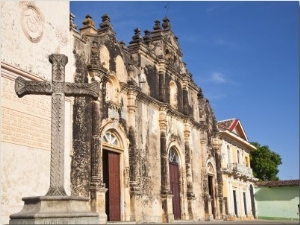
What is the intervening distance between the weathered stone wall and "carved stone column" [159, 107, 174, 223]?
615 cm

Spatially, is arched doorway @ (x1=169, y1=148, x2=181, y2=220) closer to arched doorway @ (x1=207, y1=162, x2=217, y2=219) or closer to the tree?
arched doorway @ (x1=207, y1=162, x2=217, y2=219)

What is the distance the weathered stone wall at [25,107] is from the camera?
1083 cm

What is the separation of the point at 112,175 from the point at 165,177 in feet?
11.2

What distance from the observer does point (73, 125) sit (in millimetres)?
13414

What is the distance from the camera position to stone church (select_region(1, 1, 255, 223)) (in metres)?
11.4

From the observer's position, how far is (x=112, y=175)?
1548cm

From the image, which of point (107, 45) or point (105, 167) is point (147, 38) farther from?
point (105, 167)

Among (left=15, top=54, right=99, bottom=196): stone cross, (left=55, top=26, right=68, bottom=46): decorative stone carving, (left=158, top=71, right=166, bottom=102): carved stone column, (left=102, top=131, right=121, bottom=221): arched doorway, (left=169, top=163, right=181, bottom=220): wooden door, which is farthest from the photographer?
(left=169, top=163, right=181, bottom=220): wooden door

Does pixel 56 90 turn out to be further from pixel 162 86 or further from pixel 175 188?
pixel 175 188

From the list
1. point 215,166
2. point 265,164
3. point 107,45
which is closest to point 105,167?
point 107,45

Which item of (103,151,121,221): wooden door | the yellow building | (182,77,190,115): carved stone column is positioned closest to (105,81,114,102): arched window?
(103,151,121,221): wooden door

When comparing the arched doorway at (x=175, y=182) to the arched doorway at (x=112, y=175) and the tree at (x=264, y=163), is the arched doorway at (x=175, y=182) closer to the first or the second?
the arched doorway at (x=112, y=175)

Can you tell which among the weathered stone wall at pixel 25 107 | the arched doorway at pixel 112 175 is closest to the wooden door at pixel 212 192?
the arched doorway at pixel 112 175

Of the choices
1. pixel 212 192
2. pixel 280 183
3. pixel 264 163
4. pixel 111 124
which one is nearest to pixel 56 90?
Answer: pixel 111 124
